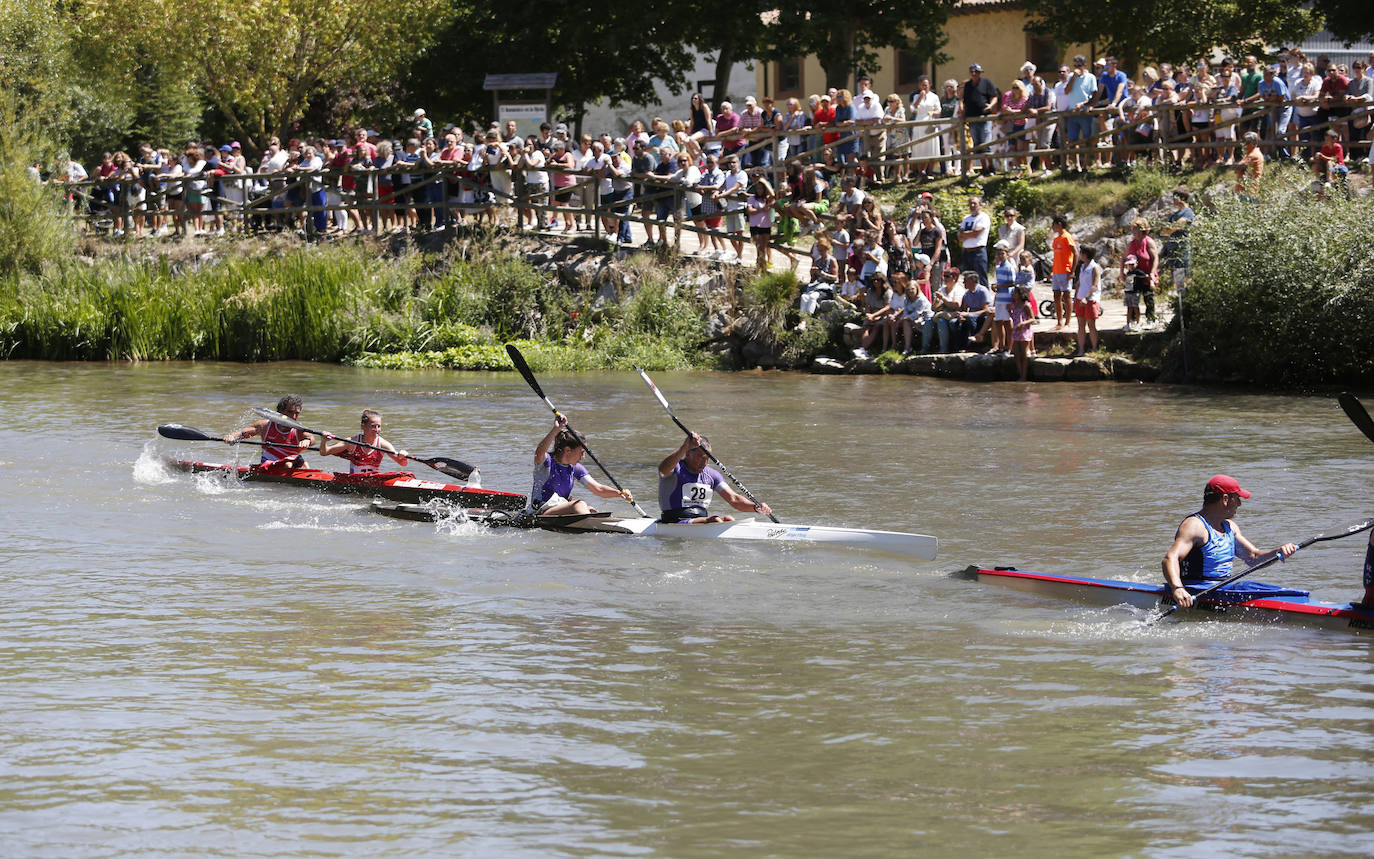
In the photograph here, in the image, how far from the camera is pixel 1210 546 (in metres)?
11.1

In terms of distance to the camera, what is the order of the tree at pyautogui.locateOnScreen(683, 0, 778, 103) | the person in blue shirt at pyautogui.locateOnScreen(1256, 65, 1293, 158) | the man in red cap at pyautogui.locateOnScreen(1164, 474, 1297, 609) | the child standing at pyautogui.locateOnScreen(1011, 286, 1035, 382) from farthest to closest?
the tree at pyautogui.locateOnScreen(683, 0, 778, 103) < the person in blue shirt at pyautogui.locateOnScreen(1256, 65, 1293, 158) < the child standing at pyautogui.locateOnScreen(1011, 286, 1035, 382) < the man in red cap at pyautogui.locateOnScreen(1164, 474, 1297, 609)

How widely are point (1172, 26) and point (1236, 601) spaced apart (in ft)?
83.1

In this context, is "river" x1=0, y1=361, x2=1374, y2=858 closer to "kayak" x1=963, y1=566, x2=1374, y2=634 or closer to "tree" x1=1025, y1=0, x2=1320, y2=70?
"kayak" x1=963, y1=566, x2=1374, y2=634

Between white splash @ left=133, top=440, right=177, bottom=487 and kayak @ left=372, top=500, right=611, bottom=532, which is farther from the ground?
white splash @ left=133, top=440, right=177, bottom=487

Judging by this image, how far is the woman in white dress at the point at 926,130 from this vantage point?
28.8 metres

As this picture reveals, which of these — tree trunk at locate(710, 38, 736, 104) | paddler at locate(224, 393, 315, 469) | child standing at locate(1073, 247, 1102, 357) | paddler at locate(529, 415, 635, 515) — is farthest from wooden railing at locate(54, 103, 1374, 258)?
paddler at locate(529, 415, 635, 515)

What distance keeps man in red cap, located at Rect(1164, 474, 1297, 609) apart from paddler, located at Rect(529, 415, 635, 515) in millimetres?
5287

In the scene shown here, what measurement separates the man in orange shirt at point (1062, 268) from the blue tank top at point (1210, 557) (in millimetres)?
13590

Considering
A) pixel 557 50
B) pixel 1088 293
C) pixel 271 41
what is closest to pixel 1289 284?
pixel 1088 293

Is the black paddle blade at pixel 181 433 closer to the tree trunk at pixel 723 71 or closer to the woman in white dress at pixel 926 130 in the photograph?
the woman in white dress at pixel 926 130

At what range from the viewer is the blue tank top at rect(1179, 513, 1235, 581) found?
36.2ft

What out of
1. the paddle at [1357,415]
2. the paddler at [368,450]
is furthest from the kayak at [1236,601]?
the paddler at [368,450]

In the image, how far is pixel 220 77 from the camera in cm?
3719

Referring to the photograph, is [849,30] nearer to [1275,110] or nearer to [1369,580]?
[1275,110]
